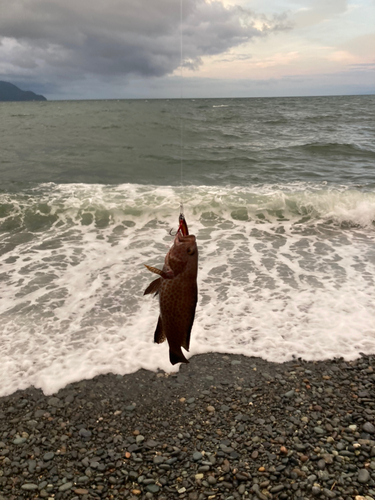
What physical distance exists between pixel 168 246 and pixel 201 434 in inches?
252

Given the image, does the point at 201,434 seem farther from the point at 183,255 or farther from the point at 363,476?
the point at 183,255

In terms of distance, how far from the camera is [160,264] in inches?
363

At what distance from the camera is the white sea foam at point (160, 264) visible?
6.01 m

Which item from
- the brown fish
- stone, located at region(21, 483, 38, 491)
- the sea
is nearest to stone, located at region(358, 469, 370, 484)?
the sea

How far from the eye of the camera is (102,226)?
40.8 feet

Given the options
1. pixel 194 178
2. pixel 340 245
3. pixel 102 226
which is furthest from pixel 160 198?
pixel 340 245

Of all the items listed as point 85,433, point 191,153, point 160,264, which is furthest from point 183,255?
point 191,153

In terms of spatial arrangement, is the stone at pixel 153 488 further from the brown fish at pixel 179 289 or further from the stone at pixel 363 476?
the stone at pixel 363 476

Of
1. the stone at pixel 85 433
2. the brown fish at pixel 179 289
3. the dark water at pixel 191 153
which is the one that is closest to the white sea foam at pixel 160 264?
the stone at pixel 85 433

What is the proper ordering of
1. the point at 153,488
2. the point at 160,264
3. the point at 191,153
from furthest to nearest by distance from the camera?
the point at 191,153 < the point at 160,264 < the point at 153,488

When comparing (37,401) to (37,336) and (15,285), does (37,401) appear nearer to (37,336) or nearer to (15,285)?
(37,336)

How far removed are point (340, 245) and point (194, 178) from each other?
9.39 meters

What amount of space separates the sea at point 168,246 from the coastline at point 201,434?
1.30 ft

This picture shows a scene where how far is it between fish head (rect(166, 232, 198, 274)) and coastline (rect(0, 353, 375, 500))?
247 cm
